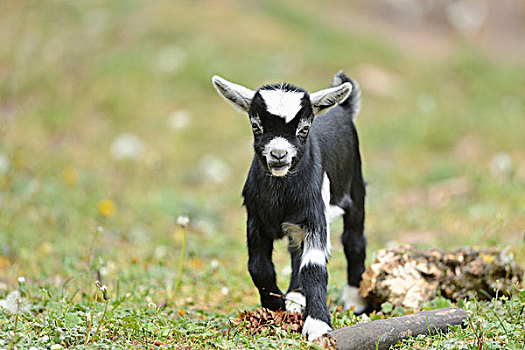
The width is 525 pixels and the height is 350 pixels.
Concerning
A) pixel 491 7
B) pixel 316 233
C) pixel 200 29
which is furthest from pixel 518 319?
pixel 491 7

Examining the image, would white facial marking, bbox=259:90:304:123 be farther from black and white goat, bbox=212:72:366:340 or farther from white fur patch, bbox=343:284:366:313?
white fur patch, bbox=343:284:366:313

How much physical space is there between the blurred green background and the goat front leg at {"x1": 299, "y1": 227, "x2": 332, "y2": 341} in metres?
1.33

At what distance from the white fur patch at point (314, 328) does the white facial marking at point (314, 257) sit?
0.32m

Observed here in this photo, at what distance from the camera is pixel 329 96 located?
3.92 m

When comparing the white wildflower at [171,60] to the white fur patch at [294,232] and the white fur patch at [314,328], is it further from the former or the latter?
the white fur patch at [314,328]

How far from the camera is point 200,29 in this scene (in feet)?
46.3

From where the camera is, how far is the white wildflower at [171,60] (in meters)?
12.7

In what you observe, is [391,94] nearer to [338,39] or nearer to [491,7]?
[338,39]

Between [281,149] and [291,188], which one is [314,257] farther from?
[281,149]

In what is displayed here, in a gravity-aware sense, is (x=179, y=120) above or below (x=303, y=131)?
below

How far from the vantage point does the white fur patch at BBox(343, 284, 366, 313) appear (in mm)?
4883

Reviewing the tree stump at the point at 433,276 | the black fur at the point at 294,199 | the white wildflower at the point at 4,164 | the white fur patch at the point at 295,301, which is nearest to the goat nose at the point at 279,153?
the black fur at the point at 294,199

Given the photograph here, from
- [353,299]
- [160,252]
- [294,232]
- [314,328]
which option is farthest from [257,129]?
[160,252]

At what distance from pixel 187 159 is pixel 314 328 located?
22.6ft
